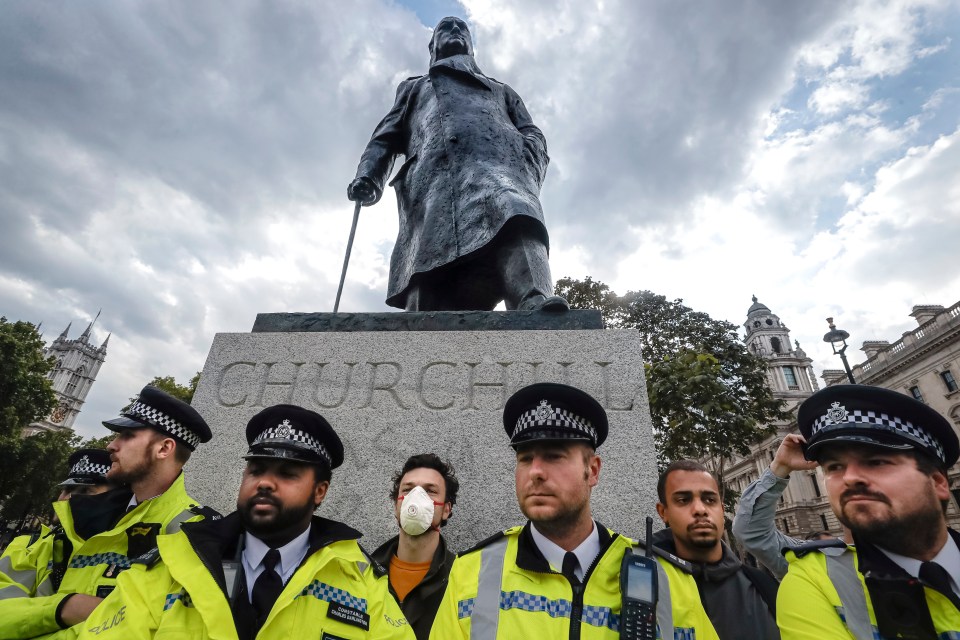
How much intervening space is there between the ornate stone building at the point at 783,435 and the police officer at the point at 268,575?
36.3 m

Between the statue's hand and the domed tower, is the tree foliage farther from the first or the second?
the domed tower

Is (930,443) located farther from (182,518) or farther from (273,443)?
(182,518)

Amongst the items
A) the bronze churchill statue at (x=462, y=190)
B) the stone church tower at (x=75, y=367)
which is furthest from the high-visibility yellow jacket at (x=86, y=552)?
the stone church tower at (x=75, y=367)

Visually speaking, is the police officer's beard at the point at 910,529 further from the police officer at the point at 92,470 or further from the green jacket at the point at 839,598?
the police officer at the point at 92,470

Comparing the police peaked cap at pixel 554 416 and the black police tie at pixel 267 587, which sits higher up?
the police peaked cap at pixel 554 416

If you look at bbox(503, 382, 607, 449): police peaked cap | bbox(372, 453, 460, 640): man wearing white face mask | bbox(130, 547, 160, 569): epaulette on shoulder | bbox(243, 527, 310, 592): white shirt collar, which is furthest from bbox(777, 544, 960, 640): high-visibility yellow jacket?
bbox(130, 547, 160, 569): epaulette on shoulder

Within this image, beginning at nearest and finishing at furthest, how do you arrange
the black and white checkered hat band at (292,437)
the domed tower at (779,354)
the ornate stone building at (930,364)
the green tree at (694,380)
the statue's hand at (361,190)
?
the black and white checkered hat band at (292,437), the statue's hand at (361,190), the green tree at (694,380), the ornate stone building at (930,364), the domed tower at (779,354)

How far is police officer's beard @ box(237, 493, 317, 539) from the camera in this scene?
1890mm

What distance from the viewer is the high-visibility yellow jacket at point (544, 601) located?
156 centimetres

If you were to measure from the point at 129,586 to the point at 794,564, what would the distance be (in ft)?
7.12

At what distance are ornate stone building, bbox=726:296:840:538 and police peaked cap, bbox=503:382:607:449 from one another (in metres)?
35.8

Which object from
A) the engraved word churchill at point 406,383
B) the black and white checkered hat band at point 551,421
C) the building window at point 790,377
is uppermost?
the building window at point 790,377

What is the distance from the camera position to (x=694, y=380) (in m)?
9.98

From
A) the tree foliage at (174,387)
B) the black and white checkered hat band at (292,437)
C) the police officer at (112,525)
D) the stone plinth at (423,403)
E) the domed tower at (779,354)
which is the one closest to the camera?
the police officer at (112,525)
